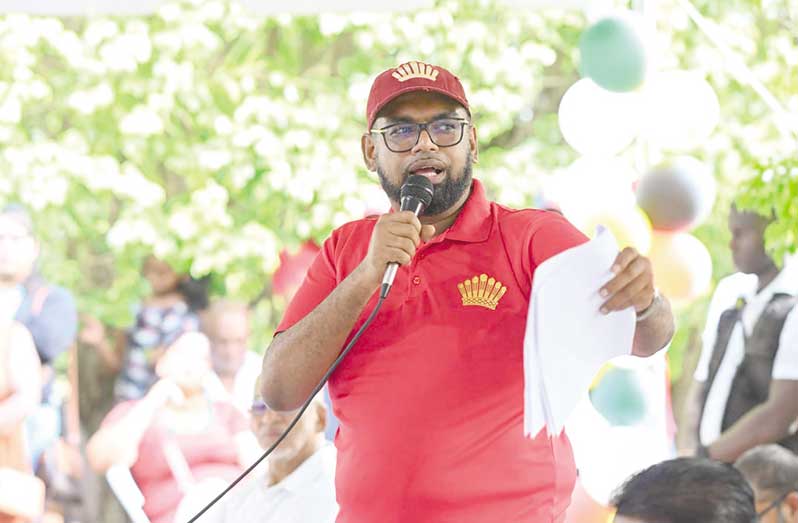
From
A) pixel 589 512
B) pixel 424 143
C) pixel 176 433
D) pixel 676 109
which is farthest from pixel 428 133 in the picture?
pixel 176 433

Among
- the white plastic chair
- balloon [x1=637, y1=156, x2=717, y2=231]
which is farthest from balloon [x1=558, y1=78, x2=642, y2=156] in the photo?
the white plastic chair

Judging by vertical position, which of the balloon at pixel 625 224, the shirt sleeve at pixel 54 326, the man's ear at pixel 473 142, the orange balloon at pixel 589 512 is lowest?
the orange balloon at pixel 589 512

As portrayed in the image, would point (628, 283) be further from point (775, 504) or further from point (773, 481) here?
point (773, 481)

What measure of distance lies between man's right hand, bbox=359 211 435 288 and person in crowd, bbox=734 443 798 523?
1910mm

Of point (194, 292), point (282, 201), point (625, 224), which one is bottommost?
point (194, 292)

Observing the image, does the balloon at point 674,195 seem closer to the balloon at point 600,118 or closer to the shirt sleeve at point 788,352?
the balloon at point 600,118

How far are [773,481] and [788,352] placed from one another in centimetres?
71

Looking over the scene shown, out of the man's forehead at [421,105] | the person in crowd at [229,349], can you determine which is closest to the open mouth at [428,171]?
the man's forehead at [421,105]

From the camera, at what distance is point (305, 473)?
3594 mm

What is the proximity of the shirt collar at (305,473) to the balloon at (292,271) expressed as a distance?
2065 millimetres

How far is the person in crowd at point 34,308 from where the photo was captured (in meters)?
5.88

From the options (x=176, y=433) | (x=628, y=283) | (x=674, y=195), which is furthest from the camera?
(x=176, y=433)

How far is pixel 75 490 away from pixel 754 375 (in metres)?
3.52

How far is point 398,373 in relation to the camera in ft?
6.80
